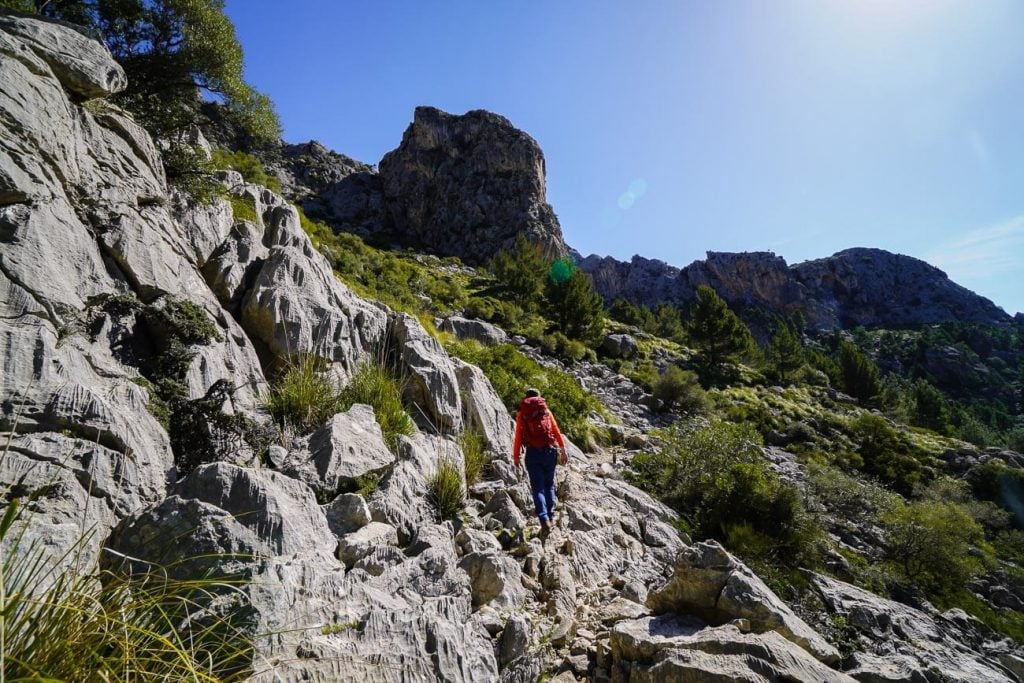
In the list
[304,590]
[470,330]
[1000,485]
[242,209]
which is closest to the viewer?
[304,590]

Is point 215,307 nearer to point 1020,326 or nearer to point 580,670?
point 580,670

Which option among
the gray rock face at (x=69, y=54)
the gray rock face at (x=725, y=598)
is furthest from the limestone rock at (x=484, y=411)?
the gray rock face at (x=69, y=54)

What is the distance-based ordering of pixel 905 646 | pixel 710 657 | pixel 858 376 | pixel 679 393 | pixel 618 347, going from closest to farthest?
1. pixel 710 657
2. pixel 905 646
3. pixel 679 393
4. pixel 618 347
5. pixel 858 376

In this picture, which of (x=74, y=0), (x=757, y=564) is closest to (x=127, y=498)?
(x=757, y=564)

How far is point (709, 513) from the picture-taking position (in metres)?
8.19

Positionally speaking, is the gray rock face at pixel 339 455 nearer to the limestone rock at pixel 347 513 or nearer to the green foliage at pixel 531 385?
the limestone rock at pixel 347 513

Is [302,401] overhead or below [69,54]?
below

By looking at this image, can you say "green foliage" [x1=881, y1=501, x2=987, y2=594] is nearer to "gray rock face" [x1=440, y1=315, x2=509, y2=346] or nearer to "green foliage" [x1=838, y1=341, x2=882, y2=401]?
"gray rock face" [x1=440, y1=315, x2=509, y2=346]

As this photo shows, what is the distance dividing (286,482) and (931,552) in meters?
14.0

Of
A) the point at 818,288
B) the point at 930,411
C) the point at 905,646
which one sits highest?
the point at 818,288

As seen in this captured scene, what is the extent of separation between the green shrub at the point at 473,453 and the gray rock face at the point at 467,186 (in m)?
63.4

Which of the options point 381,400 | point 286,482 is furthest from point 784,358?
point 286,482

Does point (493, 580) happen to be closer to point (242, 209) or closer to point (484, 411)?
point (484, 411)

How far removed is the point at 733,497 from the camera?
8.18 meters
